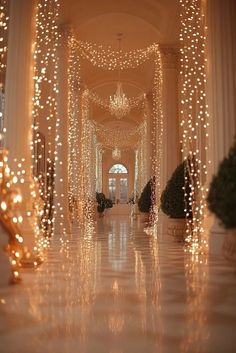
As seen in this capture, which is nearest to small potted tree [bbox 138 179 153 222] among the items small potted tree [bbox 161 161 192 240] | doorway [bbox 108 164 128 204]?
small potted tree [bbox 161 161 192 240]

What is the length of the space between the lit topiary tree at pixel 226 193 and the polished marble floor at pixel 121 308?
69 cm

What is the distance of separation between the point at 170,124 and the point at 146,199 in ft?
15.1

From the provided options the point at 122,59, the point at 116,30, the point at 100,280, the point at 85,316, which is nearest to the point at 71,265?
the point at 100,280

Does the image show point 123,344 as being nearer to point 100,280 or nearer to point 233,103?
point 100,280

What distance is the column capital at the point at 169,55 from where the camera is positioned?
11.1 m

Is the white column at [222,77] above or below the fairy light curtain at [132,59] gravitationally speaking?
below

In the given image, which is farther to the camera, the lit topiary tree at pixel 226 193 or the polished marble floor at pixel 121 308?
the lit topiary tree at pixel 226 193

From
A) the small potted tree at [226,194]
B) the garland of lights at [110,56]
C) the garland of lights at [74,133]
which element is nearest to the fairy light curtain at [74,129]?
the garland of lights at [74,133]

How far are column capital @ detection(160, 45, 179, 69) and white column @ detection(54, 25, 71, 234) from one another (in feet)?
9.32

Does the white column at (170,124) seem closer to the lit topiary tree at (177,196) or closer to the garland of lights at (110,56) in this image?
the garland of lights at (110,56)

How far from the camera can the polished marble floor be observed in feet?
7.27

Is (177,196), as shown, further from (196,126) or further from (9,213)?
(9,213)

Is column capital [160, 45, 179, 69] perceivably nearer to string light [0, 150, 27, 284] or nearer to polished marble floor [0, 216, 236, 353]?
polished marble floor [0, 216, 236, 353]

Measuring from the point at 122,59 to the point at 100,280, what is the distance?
10901mm
